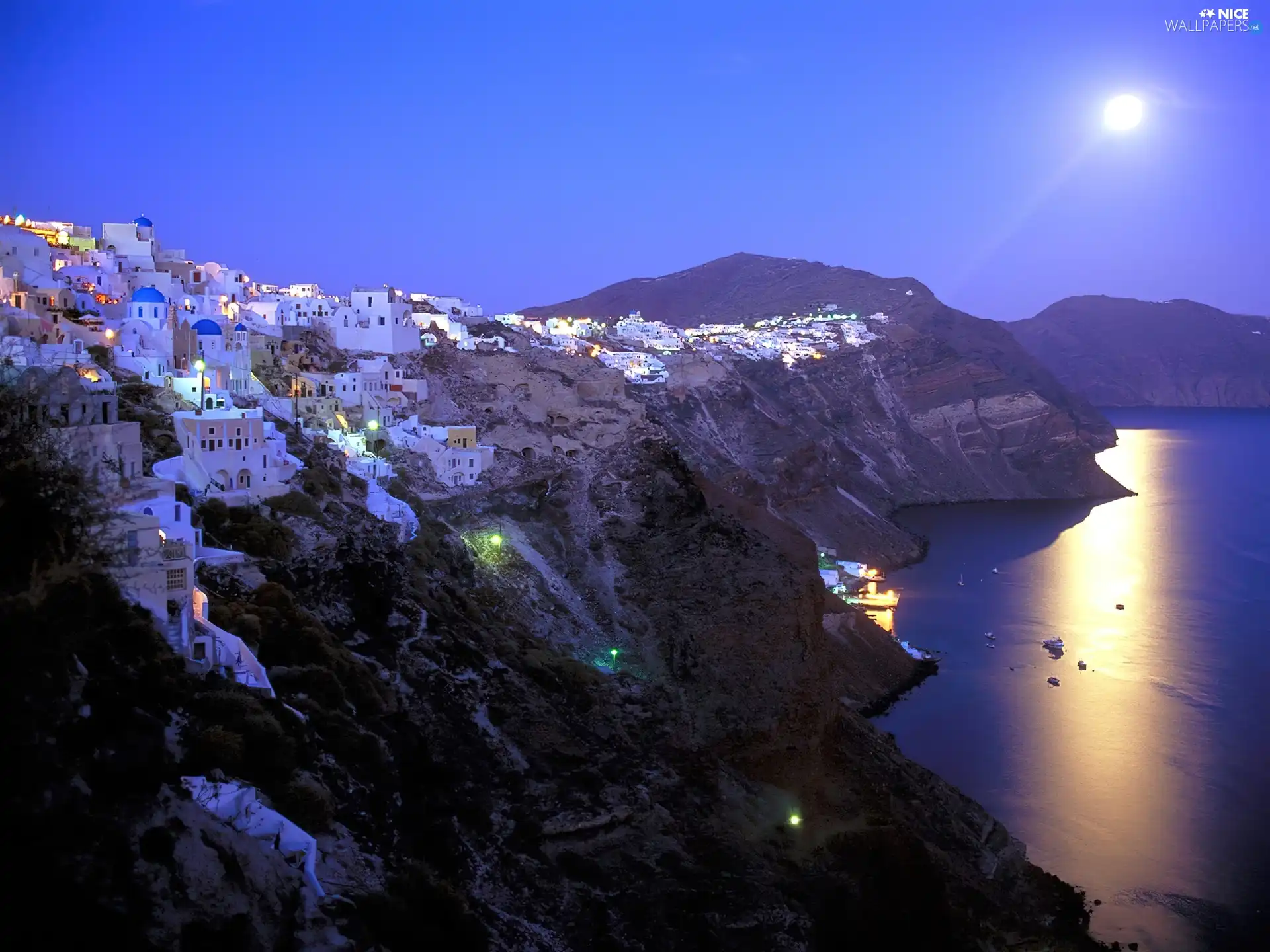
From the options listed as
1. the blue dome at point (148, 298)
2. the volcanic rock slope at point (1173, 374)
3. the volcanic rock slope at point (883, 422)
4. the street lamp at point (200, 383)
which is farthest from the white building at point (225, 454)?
the volcanic rock slope at point (1173, 374)

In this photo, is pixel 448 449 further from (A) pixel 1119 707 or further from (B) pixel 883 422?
(B) pixel 883 422

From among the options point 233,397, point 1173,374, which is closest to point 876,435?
point 233,397

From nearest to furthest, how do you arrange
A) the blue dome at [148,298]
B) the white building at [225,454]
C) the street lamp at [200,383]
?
the white building at [225,454], the street lamp at [200,383], the blue dome at [148,298]

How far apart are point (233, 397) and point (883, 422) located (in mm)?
67085

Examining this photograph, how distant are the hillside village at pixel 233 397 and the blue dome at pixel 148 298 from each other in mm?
53

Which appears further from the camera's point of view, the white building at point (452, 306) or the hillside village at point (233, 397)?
the white building at point (452, 306)

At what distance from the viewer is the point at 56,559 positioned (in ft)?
34.8

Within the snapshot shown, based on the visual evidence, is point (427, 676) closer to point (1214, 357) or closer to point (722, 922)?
point (722, 922)

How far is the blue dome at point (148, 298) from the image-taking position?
90.7ft

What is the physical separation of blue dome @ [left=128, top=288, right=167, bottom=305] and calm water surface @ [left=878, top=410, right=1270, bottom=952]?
22220 mm

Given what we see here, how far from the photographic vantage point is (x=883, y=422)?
8719 centimetres

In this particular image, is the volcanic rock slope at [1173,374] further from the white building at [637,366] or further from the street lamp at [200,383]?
the street lamp at [200,383]

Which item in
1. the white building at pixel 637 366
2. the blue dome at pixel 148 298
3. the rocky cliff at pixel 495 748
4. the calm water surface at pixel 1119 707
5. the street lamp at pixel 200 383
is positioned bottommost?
the calm water surface at pixel 1119 707

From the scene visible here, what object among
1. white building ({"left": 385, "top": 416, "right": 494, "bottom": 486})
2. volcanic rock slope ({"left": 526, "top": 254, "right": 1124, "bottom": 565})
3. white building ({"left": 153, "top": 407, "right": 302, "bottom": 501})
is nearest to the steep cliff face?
volcanic rock slope ({"left": 526, "top": 254, "right": 1124, "bottom": 565})
